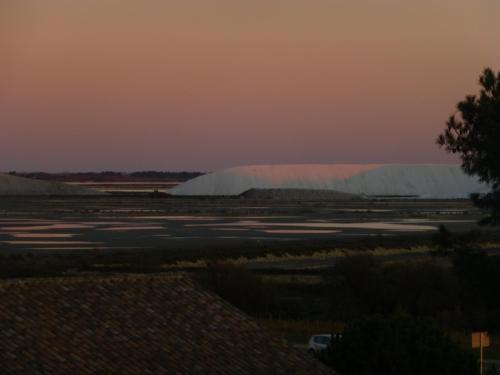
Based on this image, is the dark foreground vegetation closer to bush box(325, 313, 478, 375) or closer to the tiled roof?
bush box(325, 313, 478, 375)

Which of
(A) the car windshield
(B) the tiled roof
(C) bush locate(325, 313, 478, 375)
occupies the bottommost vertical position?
(A) the car windshield

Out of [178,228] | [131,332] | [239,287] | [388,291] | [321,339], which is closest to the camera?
[131,332]

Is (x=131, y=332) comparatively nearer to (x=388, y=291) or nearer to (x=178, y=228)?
(x=388, y=291)

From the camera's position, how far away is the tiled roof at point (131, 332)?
13.2 meters

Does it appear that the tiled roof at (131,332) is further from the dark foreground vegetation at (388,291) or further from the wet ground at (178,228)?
the wet ground at (178,228)

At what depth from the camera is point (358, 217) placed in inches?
4173

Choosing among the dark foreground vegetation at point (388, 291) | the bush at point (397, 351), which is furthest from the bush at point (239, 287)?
the bush at point (397, 351)

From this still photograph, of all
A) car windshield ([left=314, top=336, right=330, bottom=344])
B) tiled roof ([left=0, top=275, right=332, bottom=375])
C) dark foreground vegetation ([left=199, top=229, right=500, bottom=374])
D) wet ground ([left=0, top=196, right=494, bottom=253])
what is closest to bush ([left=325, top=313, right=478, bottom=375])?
→ tiled roof ([left=0, top=275, right=332, bottom=375])

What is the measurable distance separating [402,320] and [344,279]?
2406 centimetres

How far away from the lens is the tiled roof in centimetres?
1322

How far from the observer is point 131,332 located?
14141 millimetres

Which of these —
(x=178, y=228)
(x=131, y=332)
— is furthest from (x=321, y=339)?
(x=178, y=228)

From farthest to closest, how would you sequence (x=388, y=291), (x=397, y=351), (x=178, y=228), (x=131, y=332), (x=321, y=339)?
(x=178, y=228) → (x=388, y=291) → (x=321, y=339) → (x=397, y=351) → (x=131, y=332)

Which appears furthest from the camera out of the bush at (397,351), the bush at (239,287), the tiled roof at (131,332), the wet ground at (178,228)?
the wet ground at (178,228)
